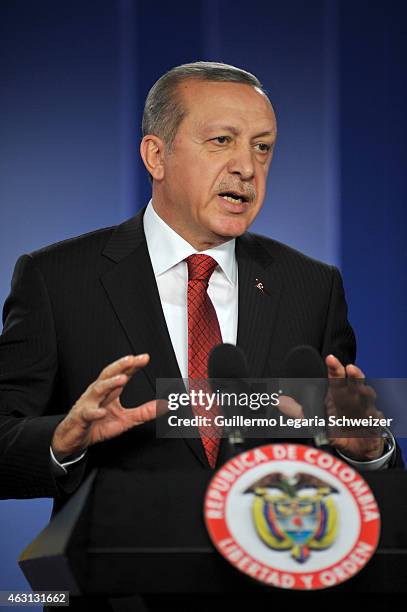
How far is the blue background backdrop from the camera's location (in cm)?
237

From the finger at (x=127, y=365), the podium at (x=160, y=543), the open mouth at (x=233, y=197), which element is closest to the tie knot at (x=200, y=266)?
the open mouth at (x=233, y=197)

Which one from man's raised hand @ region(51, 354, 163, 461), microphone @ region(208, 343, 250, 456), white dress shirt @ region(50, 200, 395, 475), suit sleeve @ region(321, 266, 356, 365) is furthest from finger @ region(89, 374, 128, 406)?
suit sleeve @ region(321, 266, 356, 365)

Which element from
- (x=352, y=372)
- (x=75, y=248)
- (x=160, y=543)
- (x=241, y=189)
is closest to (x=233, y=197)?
(x=241, y=189)

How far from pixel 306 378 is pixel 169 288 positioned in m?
0.54

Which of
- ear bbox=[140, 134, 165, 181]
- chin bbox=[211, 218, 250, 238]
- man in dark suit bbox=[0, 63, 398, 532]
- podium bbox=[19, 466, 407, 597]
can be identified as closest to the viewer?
podium bbox=[19, 466, 407, 597]

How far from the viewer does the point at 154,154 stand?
1.74 metres

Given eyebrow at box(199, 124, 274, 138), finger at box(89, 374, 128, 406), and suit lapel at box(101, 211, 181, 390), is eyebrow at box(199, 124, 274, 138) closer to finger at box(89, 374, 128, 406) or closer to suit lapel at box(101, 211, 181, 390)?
suit lapel at box(101, 211, 181, 390)

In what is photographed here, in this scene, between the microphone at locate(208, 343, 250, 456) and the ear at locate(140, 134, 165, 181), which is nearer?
the microphone at locate(208, 343, 250, 456)

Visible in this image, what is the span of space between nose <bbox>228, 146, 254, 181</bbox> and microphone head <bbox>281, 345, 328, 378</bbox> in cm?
54

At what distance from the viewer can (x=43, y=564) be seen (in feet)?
2.86

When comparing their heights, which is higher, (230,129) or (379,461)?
(230,129)

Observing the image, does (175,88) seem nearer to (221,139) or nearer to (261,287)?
(221,139)

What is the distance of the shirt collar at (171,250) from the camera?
5.34ft

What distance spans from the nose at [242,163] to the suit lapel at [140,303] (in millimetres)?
209
